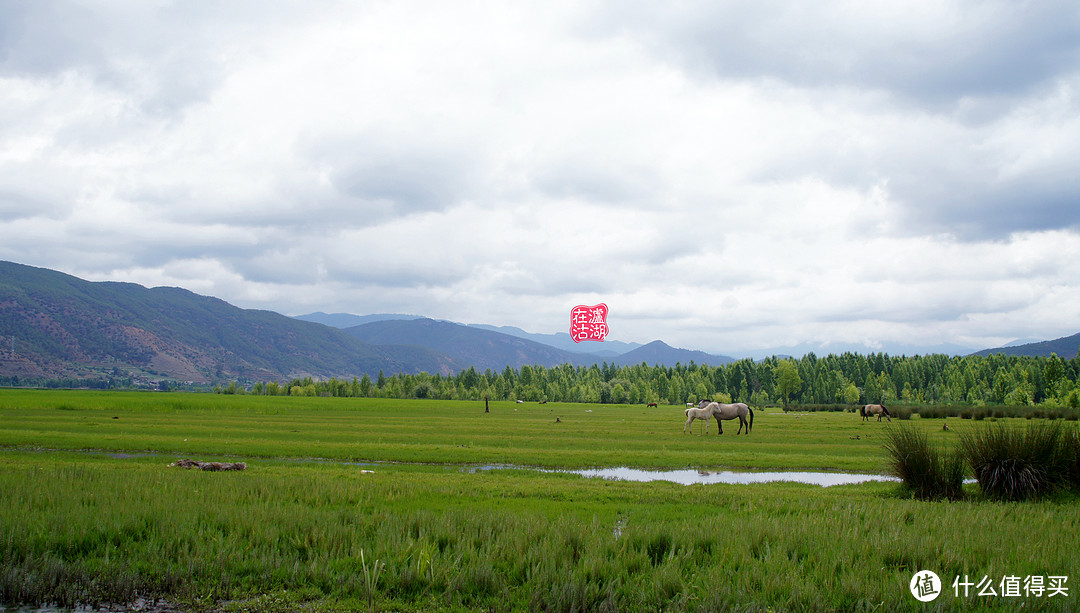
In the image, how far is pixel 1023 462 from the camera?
16.4 meters

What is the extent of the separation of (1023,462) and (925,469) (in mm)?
2452

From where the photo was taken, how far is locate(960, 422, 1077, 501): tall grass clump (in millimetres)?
16047

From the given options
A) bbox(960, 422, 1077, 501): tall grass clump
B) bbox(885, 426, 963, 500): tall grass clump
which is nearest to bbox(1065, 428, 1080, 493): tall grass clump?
bbox(960, 422, 1077, 501): tall grass clump

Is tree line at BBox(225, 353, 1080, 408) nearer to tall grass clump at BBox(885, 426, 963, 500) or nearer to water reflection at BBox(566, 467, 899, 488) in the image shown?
water reflection at BBox(566, 467, 899, 488)

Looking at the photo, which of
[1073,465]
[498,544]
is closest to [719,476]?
[1073,465]

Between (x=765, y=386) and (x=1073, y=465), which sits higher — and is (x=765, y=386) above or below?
below

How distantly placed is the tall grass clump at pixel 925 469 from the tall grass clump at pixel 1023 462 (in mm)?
677

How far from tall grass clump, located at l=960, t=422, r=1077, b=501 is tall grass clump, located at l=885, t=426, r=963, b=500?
0.68 meters

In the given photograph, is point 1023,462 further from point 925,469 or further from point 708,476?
point 708,476

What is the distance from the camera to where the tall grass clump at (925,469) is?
16.4 metres

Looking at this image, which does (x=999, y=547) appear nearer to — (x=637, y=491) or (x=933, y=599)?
(x=933, y=599)

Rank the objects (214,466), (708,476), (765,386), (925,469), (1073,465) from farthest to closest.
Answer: (765,386)
(708,476)
(214,466)
(925,469)
(1073,465)

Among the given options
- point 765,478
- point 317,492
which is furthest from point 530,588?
point 765,478

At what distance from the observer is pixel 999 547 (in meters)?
10.0
